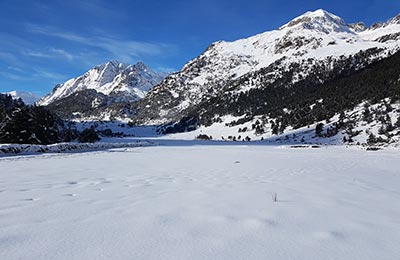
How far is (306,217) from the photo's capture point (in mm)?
4172

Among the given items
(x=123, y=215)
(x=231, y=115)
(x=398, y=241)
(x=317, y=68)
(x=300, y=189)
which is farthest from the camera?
(x=317, y=68)

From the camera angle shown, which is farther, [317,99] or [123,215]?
[317,99]

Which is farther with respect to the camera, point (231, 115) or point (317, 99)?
point (231, 115)

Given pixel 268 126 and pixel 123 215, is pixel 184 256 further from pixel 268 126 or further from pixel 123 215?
pixel 268 126

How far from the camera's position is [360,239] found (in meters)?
3.27

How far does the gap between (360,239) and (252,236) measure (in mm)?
1286

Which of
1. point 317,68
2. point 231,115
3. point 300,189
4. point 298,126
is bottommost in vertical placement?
point 300,189

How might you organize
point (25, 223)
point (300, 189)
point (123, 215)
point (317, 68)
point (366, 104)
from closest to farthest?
point (25, 223) → point (123, 215) → point (300, 189) → point (366, 104) → point (317, 68)

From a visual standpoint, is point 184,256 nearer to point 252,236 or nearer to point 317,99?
point 252,236

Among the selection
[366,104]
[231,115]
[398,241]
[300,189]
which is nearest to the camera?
[398,241]

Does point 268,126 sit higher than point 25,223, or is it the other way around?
point 268,126

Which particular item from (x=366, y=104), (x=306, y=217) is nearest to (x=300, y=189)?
(x=306, y=217)

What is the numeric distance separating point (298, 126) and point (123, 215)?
78325 millimetres

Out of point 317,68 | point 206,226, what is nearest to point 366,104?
point 206,226
